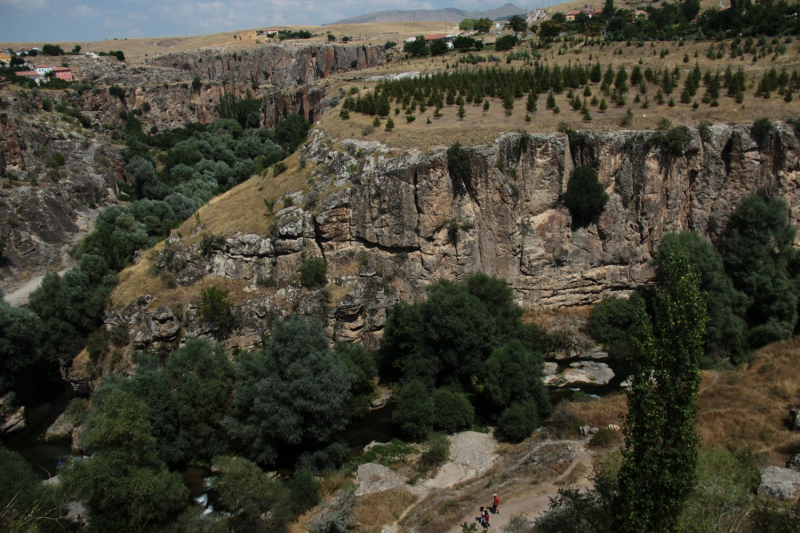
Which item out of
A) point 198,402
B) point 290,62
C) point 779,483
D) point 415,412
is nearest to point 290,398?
point 198,402

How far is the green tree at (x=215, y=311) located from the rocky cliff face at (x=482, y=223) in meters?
0.56

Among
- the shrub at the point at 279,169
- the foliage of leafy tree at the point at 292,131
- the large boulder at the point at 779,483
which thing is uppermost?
the foliage of leafy tree at the point at 292,131

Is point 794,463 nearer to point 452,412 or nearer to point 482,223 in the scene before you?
point 452,412

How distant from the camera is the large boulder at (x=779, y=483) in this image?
16500mm

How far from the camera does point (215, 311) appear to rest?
1146 inches

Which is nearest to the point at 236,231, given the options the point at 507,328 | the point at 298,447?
the point at 298,447

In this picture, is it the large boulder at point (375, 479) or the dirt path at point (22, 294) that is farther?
the dirt path at point (22, 294)

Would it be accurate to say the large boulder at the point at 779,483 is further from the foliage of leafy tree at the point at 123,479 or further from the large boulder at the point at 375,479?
the foliage of leafy tree at the point at 123,479

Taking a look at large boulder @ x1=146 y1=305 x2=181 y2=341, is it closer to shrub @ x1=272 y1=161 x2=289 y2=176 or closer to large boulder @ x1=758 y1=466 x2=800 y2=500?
shrub @ x1=272 y1=161 x2=289 y2=176

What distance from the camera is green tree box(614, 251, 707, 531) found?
1160 centimetres

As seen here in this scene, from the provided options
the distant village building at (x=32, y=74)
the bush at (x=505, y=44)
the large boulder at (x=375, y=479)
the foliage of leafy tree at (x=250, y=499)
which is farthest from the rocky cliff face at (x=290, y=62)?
the foliage of leafy tree at (x=250, y=499)

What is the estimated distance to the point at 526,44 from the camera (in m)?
64.0

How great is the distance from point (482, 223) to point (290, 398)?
17.3 m

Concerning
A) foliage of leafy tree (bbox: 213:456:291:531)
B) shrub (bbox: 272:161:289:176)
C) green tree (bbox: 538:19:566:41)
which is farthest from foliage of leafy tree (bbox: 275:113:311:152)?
foliage of leafy tree (bbox: 213:456:291:531)
